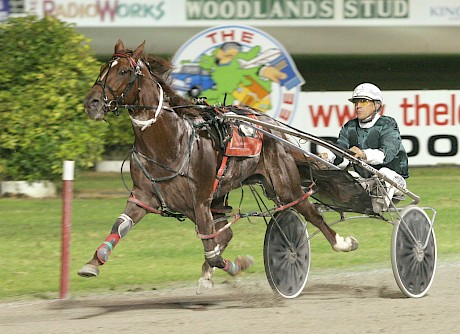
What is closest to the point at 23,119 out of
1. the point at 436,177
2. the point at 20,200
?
the point at 20,200

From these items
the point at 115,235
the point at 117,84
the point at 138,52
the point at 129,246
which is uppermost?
the point at 138,52

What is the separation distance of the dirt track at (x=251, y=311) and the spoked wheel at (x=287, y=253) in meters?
0.12

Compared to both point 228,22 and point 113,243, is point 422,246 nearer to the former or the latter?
point 113,243

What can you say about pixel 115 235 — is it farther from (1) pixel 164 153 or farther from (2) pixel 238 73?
(2) pixel 238 73

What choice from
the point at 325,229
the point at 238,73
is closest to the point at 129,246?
the point at 325,229

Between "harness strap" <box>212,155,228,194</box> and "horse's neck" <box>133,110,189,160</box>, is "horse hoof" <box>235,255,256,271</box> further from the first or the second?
"horse's neck" <box>133,110,189,160</box>

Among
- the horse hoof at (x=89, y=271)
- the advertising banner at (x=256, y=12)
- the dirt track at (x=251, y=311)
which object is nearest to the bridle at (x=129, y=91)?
the horse hoof at (x=89, y=271)

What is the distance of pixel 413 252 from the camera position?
8.05 metres

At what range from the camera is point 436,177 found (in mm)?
17719

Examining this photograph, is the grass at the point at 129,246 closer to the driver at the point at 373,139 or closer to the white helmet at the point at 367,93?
the driver at the point at 373,139

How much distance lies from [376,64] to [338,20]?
4.43 feet

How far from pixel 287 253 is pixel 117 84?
1840 mm

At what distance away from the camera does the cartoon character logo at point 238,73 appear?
18391mm

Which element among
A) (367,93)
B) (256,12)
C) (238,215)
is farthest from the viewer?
(256,12)
